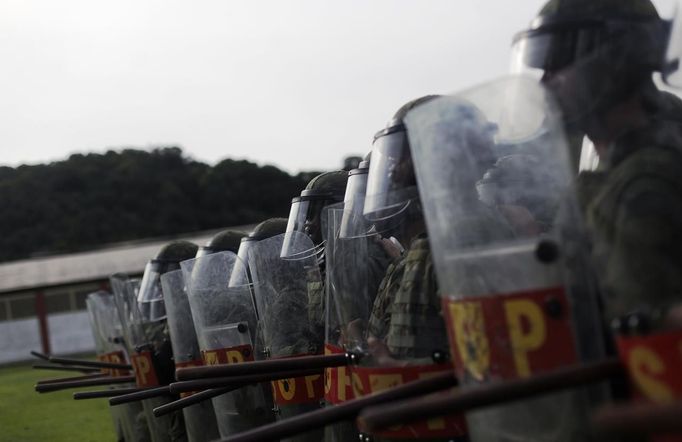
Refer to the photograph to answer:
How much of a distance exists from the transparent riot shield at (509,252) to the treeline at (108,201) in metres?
37.2

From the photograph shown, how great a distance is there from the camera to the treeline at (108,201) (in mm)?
43125

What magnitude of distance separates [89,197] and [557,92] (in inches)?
1836

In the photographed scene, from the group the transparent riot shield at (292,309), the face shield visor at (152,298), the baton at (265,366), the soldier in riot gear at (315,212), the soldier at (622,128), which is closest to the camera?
the soldier at (622,128)

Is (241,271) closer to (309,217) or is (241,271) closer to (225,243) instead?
(309,217)

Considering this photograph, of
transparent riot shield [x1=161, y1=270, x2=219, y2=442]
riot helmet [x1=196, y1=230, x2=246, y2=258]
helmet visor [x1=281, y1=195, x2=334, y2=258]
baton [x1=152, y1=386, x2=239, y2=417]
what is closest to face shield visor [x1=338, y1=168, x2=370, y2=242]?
helmet visor [x1=281, y1=195, x2=334, y2=258]

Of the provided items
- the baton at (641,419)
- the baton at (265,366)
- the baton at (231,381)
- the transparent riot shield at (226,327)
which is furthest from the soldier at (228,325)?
the baton at (641,419)

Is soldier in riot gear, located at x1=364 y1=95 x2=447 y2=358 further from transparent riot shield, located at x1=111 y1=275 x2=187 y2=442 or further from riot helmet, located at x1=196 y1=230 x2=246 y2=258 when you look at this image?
transparent riot shield, located at x1=111 y1=275 x2=187 y2=442

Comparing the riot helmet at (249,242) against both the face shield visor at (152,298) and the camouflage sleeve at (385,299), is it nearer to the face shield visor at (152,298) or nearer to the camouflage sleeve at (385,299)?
the camouflage sleeve at (385,299)

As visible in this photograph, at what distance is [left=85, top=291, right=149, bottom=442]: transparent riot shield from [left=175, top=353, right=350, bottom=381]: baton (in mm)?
4646

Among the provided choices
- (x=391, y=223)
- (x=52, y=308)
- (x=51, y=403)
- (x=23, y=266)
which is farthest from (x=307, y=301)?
(x=23, y=266)

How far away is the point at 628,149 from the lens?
265cm

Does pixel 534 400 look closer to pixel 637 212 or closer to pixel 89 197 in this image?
pixel 637 212

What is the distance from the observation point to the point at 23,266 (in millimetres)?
37406

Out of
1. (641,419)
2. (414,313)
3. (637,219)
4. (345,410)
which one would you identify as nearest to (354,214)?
(414,313)
